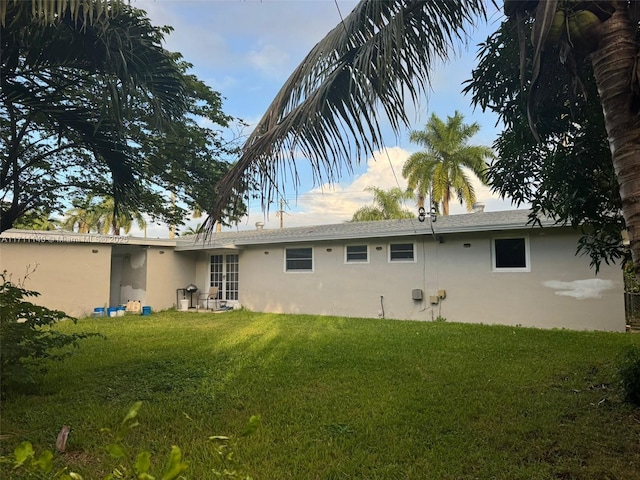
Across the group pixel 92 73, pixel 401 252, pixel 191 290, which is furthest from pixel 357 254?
pixel 92 73

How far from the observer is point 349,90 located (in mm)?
2971

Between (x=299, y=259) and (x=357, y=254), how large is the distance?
2184mm

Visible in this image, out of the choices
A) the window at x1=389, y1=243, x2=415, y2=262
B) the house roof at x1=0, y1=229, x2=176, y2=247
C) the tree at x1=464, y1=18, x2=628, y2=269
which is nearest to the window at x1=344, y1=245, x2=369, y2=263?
the window at x1=389, y1=243, x2=415, y2=262

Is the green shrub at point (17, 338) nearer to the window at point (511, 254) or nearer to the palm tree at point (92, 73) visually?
the palm tree at point (92, 73)

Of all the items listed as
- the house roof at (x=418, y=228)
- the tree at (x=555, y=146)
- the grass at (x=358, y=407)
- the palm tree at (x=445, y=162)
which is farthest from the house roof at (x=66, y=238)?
the palm tree at (x=445, y=162)

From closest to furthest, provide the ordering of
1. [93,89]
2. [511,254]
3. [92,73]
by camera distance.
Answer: [92,73] < [93,89] < [511,254]

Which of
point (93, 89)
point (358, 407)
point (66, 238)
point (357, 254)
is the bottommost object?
point (358, 407)

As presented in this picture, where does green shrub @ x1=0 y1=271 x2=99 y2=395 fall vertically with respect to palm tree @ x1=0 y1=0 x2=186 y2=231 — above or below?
below

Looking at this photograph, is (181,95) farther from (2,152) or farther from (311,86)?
(2,152)

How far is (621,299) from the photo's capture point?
362 inches

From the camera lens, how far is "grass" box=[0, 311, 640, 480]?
3.29 m

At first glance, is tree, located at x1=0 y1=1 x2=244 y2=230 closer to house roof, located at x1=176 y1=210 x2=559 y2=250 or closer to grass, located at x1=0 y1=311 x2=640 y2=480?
grass, located at x1=0 y1=311 x2=640 y2=480

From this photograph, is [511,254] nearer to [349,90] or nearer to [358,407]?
[358,407]

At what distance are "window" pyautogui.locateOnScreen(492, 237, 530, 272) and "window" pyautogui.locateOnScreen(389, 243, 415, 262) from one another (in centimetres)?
227
